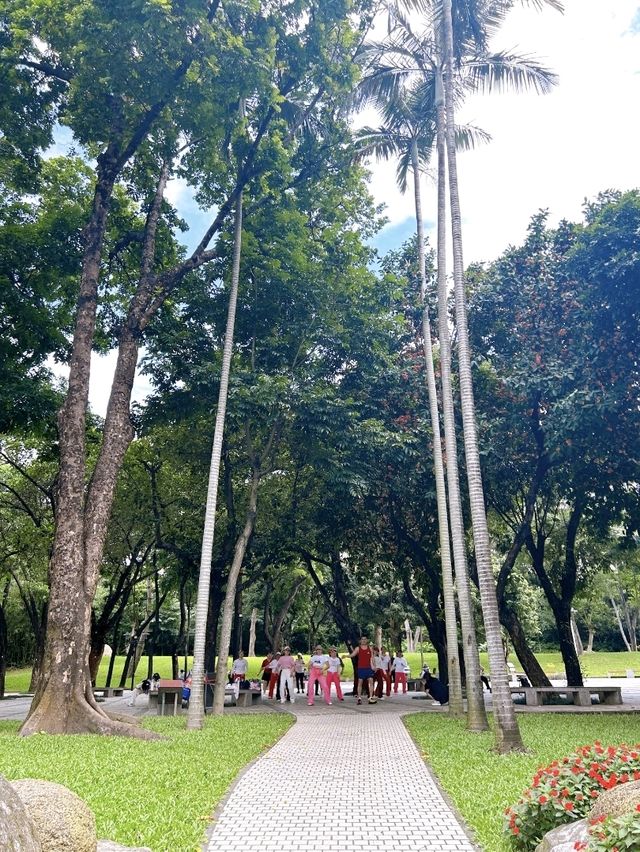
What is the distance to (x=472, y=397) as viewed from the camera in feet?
38.4

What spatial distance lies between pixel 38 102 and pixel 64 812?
13.9m

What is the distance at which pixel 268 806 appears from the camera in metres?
6.21

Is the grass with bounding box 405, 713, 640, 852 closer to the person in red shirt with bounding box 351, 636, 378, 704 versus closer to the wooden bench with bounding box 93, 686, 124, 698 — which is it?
the person in red shirt with bounding box 351, 636, 378, 704

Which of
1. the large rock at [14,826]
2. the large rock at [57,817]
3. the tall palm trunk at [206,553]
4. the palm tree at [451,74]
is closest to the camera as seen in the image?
the large rock at [14,826]

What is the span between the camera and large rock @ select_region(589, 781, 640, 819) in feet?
12.4

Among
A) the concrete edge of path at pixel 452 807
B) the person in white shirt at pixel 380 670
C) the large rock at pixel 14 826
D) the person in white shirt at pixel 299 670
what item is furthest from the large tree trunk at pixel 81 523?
the person in white shirt at pixel 299 670

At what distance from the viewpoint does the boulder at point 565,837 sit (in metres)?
3.92

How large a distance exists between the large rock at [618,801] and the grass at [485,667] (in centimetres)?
3731

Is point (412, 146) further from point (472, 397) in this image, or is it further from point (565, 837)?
point (565, 837)

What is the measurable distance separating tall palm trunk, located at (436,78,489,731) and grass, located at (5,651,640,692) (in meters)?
29.3

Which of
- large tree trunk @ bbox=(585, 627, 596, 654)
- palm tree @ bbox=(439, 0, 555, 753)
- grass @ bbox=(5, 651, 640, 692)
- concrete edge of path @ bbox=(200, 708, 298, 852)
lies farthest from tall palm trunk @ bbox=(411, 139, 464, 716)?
large tree trunk @ bbox=(585, 627, 596, 654)

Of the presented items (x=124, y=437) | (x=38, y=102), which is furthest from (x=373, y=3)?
(x=124, y=437)

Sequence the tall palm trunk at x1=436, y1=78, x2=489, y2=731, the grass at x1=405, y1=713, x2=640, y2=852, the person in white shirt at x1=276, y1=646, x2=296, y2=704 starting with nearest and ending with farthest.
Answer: the grass at x1=405, y1=713, x2=640, y2=852 → the tall palm trunk at x1=436, y1=78, x2=489, y2=731 → the person in white shirt at x1=276, y1=646, x2=296, y2=704

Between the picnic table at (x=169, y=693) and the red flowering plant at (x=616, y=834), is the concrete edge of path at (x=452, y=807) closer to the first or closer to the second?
the red flowering plant at (x=616, y=834)
